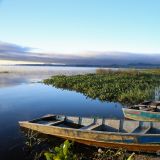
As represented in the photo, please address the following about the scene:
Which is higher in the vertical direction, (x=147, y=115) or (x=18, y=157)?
(x=147, y=115)

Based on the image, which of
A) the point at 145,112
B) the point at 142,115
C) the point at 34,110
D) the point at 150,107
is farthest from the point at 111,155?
the point at 34,110

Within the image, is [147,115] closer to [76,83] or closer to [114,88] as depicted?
[114,88]

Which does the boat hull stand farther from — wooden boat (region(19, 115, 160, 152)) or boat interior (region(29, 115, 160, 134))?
boat interior (region(29, 115, 160, 134))

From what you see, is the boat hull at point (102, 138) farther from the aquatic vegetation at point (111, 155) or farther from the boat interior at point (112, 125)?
the boat interior at point (112, 125)

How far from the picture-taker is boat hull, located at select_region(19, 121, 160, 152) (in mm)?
14769

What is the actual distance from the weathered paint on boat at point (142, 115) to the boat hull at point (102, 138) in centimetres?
631

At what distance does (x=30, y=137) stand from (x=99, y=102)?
53.0 feet

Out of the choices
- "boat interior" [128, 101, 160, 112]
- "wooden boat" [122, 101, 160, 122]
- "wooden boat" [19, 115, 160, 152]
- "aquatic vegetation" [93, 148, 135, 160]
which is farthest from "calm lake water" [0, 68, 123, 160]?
"aquatic vegetation" [93, 148, 135, 160]

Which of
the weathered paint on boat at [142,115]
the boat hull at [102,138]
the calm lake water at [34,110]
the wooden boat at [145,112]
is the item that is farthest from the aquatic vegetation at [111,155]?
the wooden boat at [145,112]

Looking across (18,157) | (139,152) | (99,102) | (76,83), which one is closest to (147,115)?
(139,152)

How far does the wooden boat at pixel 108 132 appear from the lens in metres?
14.6

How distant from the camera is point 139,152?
598 inches

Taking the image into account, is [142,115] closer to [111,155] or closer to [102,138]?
[102,138]

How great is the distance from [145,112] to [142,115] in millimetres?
401
